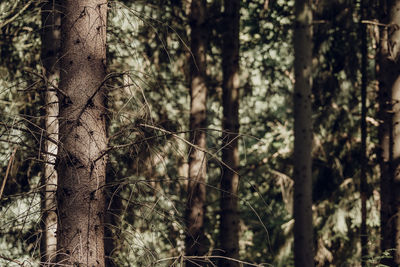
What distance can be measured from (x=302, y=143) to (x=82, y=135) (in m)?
6.07

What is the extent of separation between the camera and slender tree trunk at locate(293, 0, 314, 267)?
9375mm

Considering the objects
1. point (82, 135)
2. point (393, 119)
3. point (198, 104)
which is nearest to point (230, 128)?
point (198, 104)

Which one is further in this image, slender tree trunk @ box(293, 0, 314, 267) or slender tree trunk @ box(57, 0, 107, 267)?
slender tree trunk @ box(293, 0, 314, 267)

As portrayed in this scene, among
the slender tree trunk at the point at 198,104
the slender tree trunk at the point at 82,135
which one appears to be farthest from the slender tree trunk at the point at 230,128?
the slender tree trunk at the point at 82,135

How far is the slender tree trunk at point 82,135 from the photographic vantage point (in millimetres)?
4023

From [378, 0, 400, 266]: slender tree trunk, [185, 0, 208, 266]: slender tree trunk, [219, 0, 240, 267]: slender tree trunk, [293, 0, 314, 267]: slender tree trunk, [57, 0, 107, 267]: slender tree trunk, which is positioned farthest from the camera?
[185, 0, 208, 266]: slender tree trunk

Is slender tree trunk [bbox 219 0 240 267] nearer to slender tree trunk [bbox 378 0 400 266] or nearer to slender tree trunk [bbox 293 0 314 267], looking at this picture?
slender tree trunk [bbox 293 0 314 267]

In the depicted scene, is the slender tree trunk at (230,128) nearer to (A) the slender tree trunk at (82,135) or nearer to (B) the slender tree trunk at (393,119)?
(B) the slender tree trunk at (393,119)

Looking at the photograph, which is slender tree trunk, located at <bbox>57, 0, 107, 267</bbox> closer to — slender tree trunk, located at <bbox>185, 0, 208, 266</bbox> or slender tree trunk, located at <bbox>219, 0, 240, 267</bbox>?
slender tree trunk, located at <bbox>219, 0, 240, 267</bbox>

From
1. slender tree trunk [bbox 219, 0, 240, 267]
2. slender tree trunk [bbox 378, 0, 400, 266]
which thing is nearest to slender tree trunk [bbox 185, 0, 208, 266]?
slender tree trunk [bbox 219, 0, 240, 267]

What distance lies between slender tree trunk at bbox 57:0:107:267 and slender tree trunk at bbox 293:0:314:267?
19.2ft

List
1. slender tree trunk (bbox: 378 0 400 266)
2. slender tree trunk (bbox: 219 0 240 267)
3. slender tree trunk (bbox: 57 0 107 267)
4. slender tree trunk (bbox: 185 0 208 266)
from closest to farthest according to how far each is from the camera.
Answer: slender tree trunk (bbox: 57 0 107 267)
slender tree trunk (bbox: 378 0 400 266)
slender tree trunk (bbox: 219 0 240 267)
slender tree trunk (bbox: 185 0 208 266)

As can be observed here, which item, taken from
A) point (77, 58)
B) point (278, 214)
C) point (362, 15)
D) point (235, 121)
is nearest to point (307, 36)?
point (235, 121)

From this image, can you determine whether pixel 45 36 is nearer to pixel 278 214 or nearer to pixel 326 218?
pixel 326 218
